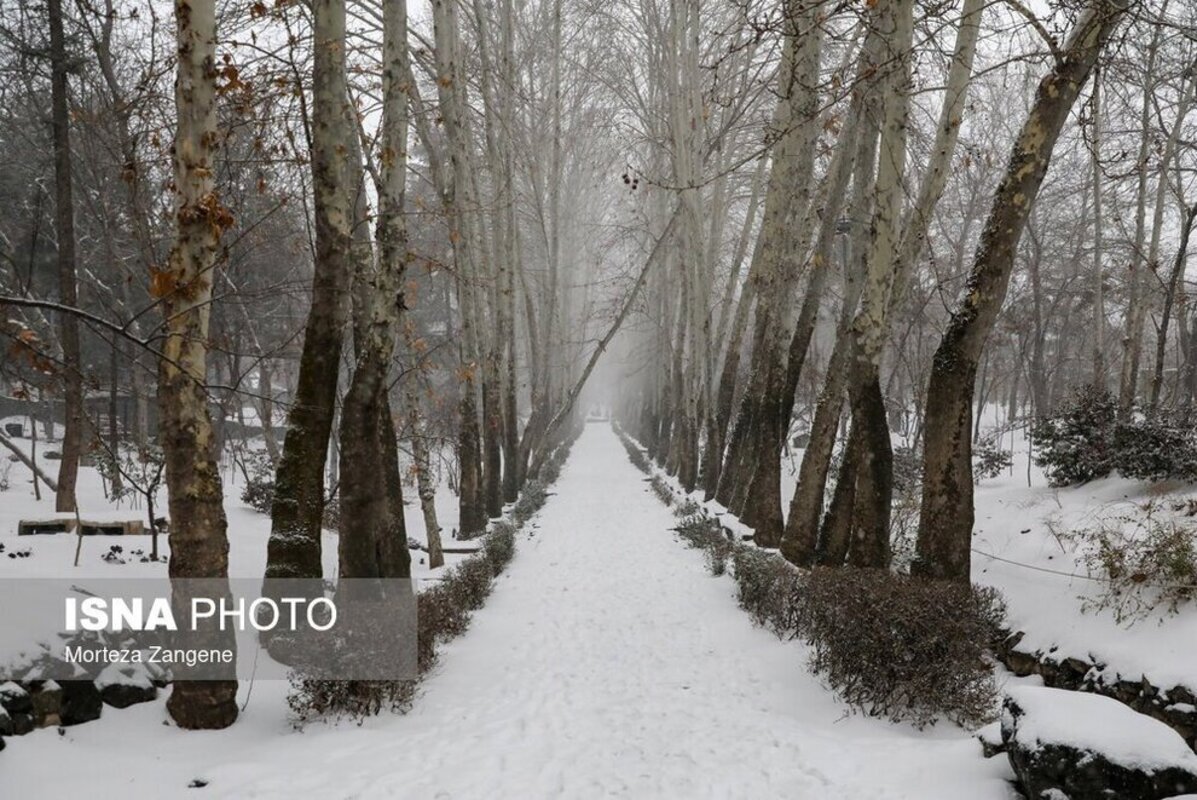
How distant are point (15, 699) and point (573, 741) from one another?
3.22m

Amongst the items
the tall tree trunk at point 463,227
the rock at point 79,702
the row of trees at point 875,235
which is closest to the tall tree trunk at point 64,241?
the tall tree trunk at point 463,227

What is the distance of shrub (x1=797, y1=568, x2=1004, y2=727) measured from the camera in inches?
191

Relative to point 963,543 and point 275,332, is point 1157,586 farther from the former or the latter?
point 275,332

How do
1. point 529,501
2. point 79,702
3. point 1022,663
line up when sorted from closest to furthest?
point 79,702 < point 1022,663 < point 529,501

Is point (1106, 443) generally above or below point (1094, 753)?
above

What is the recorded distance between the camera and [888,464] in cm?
721

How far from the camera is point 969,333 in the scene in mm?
6125

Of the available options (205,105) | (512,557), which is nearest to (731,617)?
(512,557)

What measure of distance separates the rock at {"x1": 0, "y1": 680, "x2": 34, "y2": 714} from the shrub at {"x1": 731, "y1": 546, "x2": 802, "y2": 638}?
5.75m

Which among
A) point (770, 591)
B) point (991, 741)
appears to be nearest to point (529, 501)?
point (770, 591)

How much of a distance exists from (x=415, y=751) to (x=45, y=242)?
2210cm

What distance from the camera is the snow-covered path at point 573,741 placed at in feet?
12.6

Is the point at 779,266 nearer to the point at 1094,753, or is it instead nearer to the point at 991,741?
the point at 991,741

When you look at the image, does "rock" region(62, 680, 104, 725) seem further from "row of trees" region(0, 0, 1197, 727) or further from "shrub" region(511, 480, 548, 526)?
"shrub" region(511, 480, 548, 526)
